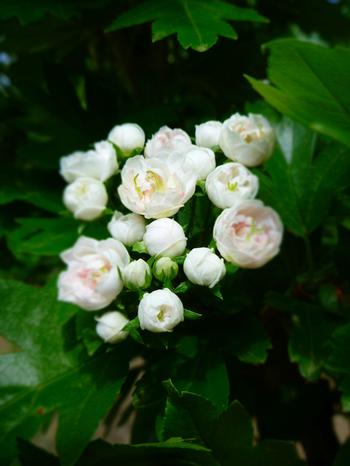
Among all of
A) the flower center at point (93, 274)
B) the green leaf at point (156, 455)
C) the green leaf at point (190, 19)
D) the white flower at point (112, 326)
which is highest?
the green leaf at point (190, 19)

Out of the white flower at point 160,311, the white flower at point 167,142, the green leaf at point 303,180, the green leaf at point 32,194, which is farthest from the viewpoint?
the green leaf at point 32,194

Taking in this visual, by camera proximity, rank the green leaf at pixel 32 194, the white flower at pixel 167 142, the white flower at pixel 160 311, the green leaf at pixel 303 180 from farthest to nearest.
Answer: the green leaf at pixel 32 194, the green leaf at pixel 303 180, the white flower at pixel 167 142, the white flower at pixel 160 311

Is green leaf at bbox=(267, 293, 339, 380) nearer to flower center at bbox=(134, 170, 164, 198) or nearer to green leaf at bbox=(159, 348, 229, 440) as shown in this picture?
green leaf at bbox=(159, 348, 229, 440)

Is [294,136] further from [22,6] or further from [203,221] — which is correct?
[22,6]

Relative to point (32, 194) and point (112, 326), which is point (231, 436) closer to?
point (112, 326)

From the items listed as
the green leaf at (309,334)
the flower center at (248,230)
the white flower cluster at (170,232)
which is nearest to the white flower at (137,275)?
the white flower cluster at (170,232)

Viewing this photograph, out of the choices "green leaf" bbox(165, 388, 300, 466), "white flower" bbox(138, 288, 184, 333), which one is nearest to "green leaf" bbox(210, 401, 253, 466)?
"green leaf" bbox(165, 388, 300, 466)

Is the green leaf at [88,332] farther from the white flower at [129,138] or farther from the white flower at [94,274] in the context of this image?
the white flower at [129,138]

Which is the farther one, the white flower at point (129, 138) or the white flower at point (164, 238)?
the white flower at point (129, 138)
